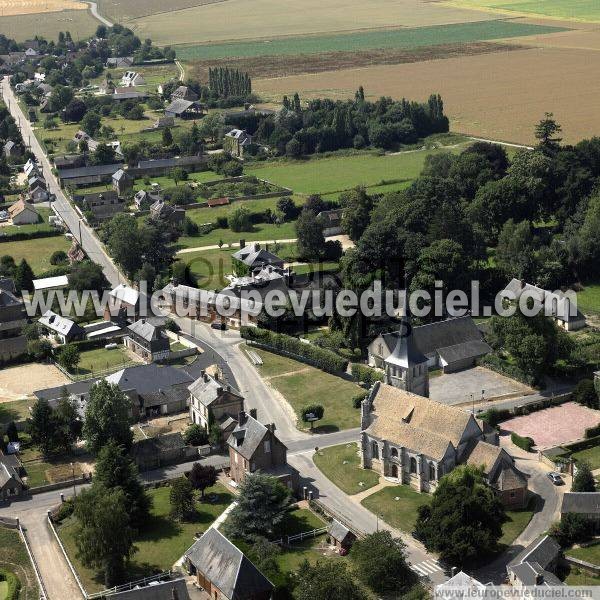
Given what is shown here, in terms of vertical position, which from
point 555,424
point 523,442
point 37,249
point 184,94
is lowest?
point 555,424

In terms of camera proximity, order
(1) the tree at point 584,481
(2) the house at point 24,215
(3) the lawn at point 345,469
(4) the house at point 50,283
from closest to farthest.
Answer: (1) the tree at point 584,481 < (3) the lawn at point 345,469 < (4) the house at point 50,283 < (2) the house at point 24,215

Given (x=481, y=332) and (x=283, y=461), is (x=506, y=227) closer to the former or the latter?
(x=481, y=332)

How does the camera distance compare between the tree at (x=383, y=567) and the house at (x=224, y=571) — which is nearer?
the house at (x=224, y=571)

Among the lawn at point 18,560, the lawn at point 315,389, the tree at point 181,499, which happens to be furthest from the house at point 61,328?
the tree at point 181,499

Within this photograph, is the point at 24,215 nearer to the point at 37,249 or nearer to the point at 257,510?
the point at 37,249

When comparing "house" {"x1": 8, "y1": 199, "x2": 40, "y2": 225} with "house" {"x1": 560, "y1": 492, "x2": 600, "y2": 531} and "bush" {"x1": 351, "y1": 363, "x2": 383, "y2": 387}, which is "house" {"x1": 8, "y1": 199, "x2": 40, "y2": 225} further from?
"house" {"x1": 560, "y1": 492, "x2": 600, "y2": 531}

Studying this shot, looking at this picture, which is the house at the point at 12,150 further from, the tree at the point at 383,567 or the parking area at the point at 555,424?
the tree at the point at 383,567

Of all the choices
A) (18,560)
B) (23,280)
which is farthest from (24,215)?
(18,560)

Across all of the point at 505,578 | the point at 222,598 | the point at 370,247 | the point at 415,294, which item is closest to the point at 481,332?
the point at 415,294
